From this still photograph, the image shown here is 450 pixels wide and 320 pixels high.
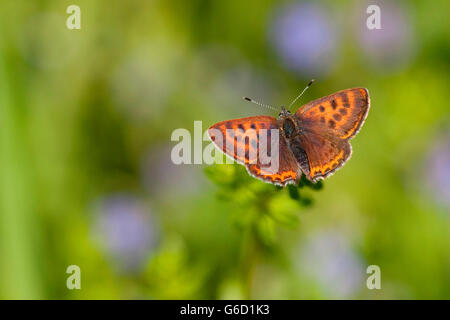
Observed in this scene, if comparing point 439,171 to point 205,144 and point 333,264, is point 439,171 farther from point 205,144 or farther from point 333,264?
→ point 205,144

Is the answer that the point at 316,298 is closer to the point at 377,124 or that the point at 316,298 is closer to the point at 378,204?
the point at 378,204

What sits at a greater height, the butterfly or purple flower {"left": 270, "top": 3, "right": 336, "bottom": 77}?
purple flower {"left": 270, "top": 3, "right": 336, "bottom": 77}

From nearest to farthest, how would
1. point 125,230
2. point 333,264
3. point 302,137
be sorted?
point 302,137, point 333,264, point 125,230

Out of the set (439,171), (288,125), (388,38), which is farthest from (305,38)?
(288,125)

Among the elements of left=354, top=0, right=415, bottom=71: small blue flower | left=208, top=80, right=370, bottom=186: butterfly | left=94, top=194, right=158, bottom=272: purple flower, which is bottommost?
left=94, top=194, right=158, bottom=272: purple flower

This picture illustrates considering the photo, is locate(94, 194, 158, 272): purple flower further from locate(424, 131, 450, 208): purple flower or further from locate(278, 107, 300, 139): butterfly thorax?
locate(424, 131, 450, 208): purple flower

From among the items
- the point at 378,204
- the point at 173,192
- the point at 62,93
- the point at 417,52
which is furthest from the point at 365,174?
the point at 62,93

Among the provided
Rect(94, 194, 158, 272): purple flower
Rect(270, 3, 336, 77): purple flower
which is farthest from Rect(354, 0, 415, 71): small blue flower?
Rect(94, 194, 158, 272): purple flower
